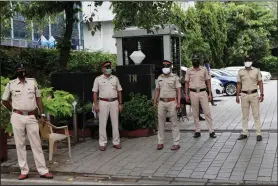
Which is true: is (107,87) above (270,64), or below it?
above

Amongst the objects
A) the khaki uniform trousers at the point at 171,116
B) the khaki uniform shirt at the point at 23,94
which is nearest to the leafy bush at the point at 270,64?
the khaki uniform trousers at the point at 171,116

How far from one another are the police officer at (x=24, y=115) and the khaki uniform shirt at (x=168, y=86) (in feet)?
8.63

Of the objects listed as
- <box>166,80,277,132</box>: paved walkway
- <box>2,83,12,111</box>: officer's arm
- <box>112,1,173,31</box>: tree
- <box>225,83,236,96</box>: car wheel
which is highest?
<box>112,1,173,31</box>: tree

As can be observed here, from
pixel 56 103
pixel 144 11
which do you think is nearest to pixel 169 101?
pixel 144 11

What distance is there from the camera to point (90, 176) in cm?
672

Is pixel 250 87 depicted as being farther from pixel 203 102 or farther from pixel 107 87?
pixel 107 87

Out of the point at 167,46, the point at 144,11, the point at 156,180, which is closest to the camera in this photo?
the point at 156,180

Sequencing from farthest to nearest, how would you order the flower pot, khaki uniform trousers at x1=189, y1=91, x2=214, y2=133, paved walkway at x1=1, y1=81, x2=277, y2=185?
khaki uniform trousers at x1=189, y1=91, x2=214, y2=133 < the flower pot < paved walkway at x1=1, y1=81, x2=277, y2=185

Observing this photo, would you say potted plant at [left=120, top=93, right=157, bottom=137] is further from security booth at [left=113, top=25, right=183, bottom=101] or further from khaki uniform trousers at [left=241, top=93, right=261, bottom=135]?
security booth at [left=113, top=25, right=183, bottom=101]

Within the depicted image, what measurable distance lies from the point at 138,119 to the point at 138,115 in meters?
0.09

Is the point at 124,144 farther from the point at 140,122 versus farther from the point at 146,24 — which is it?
the point at 146,24

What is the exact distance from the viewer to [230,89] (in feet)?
68.5

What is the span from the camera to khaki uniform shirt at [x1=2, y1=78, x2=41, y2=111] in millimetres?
6609

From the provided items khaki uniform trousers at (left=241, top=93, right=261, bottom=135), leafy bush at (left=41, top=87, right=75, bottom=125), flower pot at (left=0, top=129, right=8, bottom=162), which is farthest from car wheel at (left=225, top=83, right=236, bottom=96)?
flower pot at (left=0, top=129, right=8, bottom=162)
